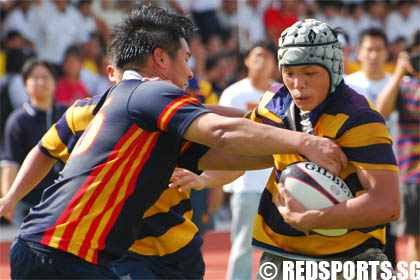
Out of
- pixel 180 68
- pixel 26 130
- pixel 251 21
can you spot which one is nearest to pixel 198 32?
pixel 251 21

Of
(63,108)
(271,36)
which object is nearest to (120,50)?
(63,108)

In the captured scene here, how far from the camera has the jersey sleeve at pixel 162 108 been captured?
11.8 ft

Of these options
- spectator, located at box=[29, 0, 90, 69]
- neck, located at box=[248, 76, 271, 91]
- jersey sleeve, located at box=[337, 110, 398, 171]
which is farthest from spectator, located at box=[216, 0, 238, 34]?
jersey sleeve, located at box=[337, 110, 398, 171]

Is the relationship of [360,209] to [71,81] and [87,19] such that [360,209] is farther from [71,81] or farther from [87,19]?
[87,19]

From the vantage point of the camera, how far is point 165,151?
3801 millimetres

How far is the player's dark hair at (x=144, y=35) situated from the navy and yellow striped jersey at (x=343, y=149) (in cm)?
60

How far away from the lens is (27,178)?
173 inches

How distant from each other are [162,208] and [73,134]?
2.81 feet

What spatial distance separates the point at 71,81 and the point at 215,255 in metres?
3.54

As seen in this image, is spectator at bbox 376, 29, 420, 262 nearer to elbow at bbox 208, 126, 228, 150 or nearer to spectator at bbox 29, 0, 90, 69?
elbow at bbox 208, 126, 228, 150

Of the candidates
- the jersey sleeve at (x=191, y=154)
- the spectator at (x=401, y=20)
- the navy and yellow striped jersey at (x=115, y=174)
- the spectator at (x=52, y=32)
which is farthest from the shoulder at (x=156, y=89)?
the spectator at (x=401, y=20)

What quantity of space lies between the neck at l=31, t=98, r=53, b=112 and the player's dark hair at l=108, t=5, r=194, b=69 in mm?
3403

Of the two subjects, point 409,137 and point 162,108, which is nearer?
point 162,108

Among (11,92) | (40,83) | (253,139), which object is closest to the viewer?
(253,139)
